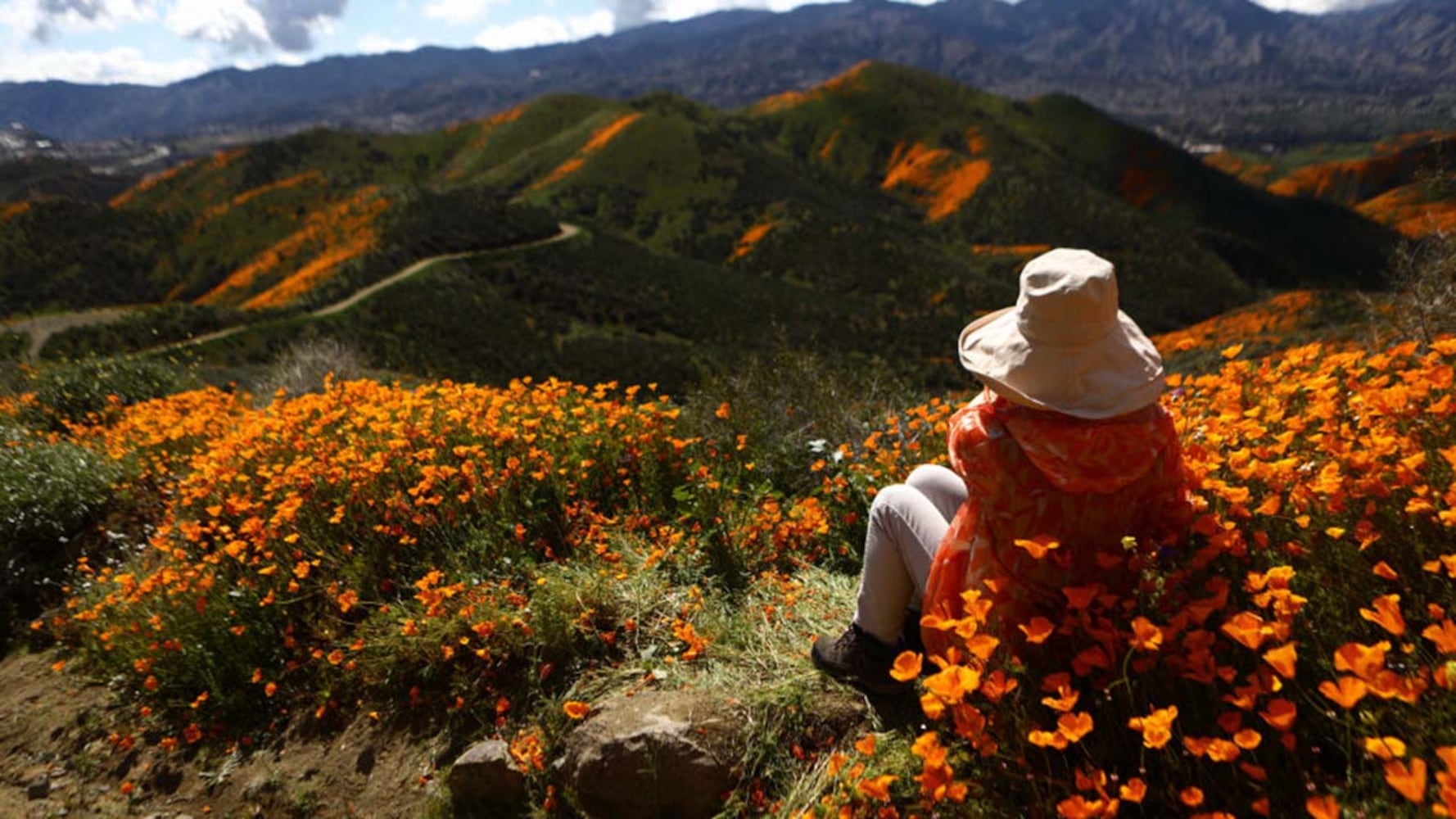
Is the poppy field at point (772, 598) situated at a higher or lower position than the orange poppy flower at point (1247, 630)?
lower

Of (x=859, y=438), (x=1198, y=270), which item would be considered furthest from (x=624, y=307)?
(x=1198, y=270)

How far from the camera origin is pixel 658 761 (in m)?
2.50

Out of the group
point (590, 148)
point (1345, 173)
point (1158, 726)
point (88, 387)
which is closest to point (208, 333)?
point (88, 387)

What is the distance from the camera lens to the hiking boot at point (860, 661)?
254 centimetres

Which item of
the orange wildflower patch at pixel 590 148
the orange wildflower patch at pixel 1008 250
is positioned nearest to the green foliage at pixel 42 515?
the orange wildflower patch at pixel 1008 250

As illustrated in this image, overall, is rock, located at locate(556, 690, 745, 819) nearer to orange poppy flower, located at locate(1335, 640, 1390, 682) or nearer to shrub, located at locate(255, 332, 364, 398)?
orange poppy flower, located at locate(1335, 640, 1390, 682)

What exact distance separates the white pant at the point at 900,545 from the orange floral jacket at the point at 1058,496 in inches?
11.6

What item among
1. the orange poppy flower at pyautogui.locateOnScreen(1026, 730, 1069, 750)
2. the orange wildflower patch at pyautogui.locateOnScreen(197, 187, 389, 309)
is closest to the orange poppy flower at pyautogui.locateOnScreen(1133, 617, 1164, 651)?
the orange poppy flower at pyautogui.locateOnScreen(1026, 730, 1069, 750)

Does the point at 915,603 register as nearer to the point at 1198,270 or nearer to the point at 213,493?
the point at 213,493

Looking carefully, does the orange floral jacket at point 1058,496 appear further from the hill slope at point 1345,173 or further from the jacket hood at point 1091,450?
the hill slope at point 1345,173

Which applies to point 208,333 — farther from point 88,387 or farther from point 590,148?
point 590,148

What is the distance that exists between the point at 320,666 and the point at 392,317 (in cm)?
4710

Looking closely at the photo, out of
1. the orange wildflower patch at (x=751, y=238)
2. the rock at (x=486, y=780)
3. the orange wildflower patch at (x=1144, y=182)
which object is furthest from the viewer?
the orange wildflower patch at (x=1144, y=182)

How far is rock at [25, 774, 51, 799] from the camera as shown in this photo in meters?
3.36
